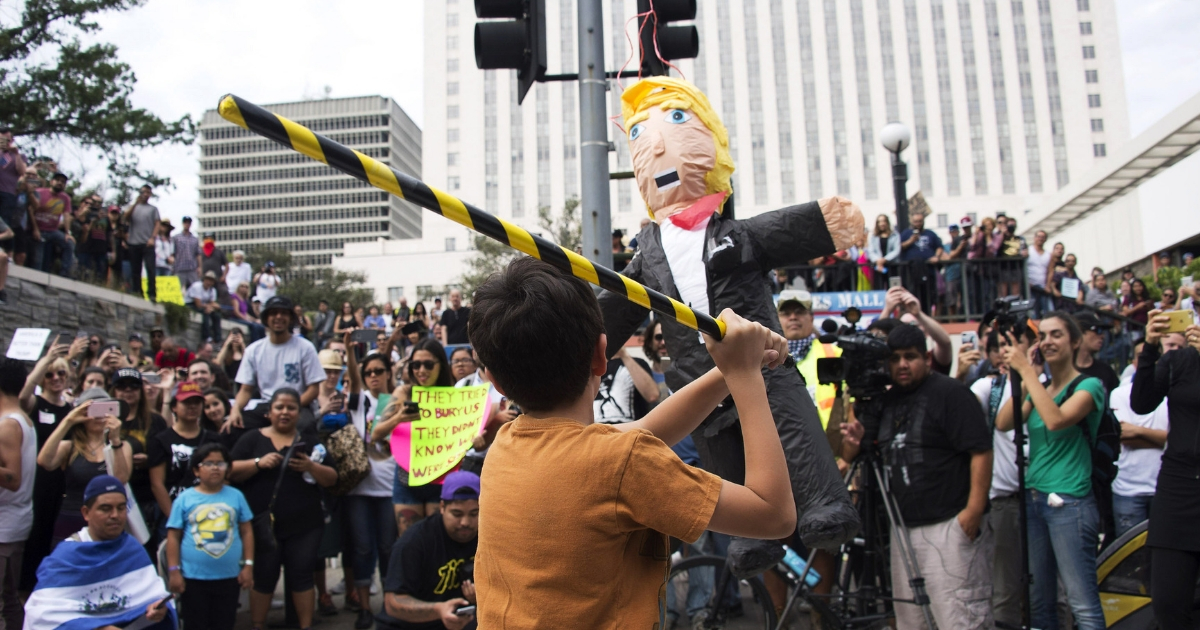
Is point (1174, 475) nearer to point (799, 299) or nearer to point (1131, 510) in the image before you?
point (1131, 510)

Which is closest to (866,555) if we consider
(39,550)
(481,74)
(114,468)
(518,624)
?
(518,624)

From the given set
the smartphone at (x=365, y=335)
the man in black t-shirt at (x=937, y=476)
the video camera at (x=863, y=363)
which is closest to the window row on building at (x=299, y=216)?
the smartphone at (x=365, y=335)

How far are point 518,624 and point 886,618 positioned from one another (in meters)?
3.00

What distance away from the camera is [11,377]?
5016 millimetres

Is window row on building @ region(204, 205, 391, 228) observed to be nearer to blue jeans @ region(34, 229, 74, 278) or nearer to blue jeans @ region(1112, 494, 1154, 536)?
blue jeans @ region(34, 229, 74, 278)

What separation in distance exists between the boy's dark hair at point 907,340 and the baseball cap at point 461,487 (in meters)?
2.19

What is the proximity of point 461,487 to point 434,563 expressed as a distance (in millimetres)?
392

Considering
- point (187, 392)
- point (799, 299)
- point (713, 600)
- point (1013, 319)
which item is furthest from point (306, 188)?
point (1013, 319)

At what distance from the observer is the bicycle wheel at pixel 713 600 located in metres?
4.27

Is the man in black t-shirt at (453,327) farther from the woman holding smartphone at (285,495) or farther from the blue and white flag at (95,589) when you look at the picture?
the blue and white flag at (95,589)

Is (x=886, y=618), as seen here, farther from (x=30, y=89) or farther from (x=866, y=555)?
(x=30, y=89)

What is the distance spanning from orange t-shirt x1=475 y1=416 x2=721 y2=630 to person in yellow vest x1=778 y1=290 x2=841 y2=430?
357cm

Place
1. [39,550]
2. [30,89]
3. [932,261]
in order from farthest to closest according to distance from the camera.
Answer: [30,89] < [932,261] < [39,550]

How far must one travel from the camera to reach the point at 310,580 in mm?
5453
